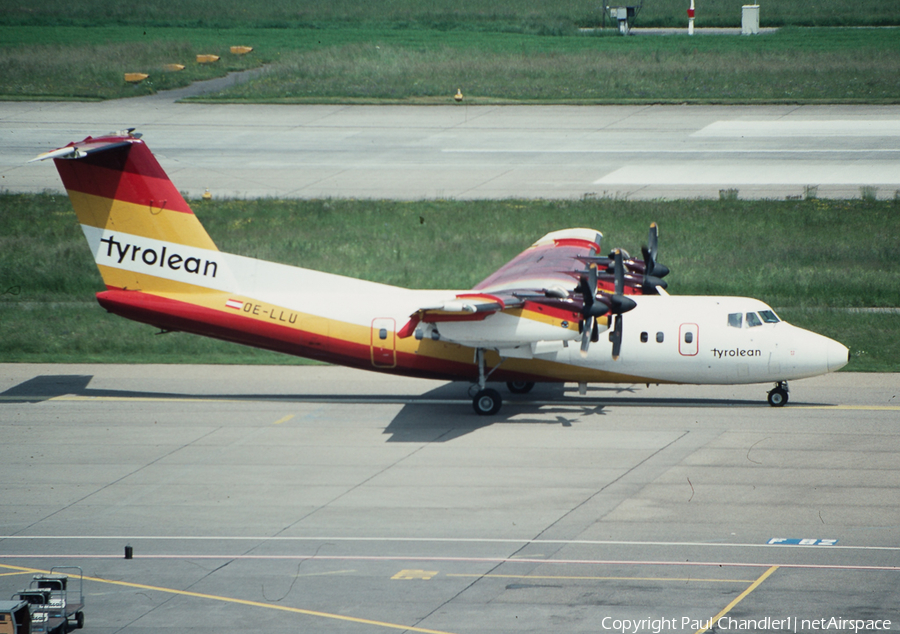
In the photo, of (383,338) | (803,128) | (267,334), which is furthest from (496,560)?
(803,128)

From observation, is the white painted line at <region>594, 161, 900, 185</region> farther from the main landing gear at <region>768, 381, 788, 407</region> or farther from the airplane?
the main landing gear at <region>768, 381, 788, 407</region>

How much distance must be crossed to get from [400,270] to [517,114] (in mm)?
23540

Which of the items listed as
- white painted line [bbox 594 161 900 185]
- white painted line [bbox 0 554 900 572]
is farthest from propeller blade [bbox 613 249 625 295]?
white painted line [bbox 594 161 900 185]

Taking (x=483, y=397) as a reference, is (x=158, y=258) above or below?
above

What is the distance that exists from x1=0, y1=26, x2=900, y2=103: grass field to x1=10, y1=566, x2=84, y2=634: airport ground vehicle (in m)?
49.9

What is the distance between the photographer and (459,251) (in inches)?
1610

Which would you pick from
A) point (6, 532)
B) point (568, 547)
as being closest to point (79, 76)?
point (6, 532)

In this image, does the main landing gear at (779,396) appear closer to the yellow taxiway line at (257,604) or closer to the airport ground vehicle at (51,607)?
the yellow taxiway line at (257,604)

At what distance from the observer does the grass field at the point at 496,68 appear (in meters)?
63.7

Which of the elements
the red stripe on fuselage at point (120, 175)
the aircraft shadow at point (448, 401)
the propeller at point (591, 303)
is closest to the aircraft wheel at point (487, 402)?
the aircraft shadow at point (448, 401)

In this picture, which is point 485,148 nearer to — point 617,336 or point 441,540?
point 617,336

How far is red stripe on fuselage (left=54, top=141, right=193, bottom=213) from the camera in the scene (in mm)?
27484

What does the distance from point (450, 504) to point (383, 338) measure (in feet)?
22.7

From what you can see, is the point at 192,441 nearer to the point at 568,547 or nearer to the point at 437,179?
the point at 568,547
